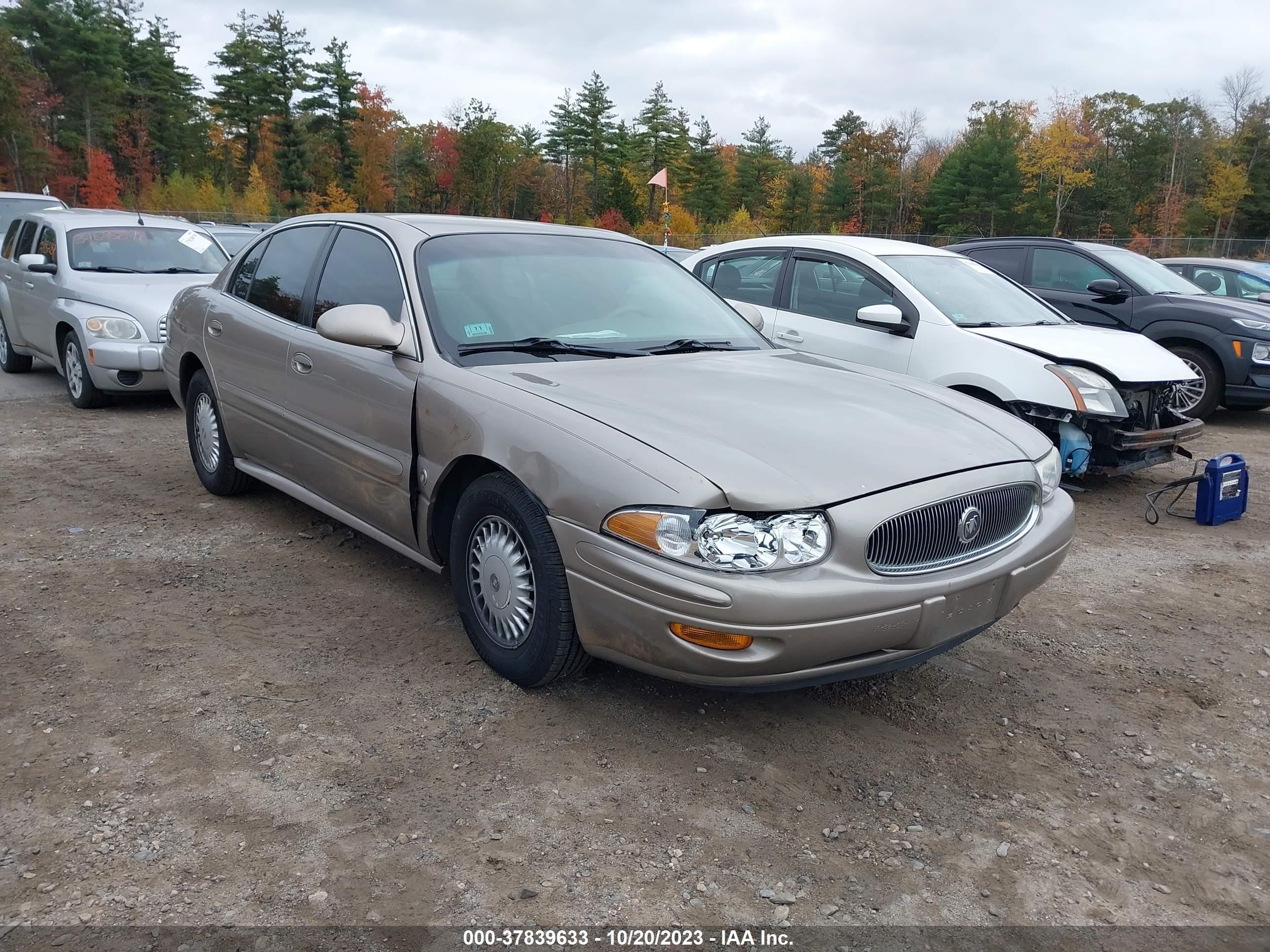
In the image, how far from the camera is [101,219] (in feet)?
29.2

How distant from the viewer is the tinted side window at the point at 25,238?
9109mm

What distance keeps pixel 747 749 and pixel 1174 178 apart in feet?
231

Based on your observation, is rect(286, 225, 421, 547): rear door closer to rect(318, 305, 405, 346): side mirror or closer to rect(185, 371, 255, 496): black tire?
rect(318, 305, 405, 346): side mirror

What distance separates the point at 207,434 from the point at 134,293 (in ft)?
11.0

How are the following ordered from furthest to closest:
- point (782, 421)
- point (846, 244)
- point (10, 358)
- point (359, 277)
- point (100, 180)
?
point (100, 180), point (10, 358), point (846, 244), point (359, 277), point (782, 421)

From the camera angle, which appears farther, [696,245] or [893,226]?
[893,226]

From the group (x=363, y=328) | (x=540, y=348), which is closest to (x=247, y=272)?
(x=363, y=328)

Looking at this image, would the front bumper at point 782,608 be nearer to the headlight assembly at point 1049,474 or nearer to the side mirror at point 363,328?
the headlight assembly at point 1049,474

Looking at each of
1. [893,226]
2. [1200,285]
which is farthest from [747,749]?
Result: [893,226]

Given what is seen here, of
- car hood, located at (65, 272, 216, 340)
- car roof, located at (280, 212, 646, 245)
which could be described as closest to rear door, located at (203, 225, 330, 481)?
car roof, located at (280, 212, 646, 245)

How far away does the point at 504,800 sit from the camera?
275 cm

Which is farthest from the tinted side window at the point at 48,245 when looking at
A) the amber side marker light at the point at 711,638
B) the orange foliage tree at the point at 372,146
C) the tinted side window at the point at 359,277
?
the orange foliage tree at the point at 372,146

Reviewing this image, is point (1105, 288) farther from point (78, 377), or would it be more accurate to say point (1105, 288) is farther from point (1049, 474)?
point (78, 377)

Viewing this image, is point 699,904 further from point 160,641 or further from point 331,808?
point 160,641
